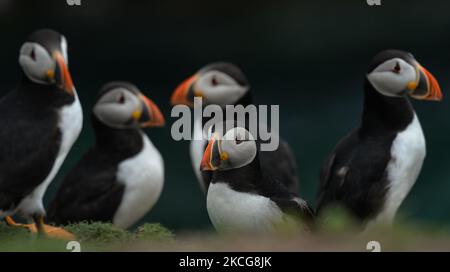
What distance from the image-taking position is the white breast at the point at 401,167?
264 inches

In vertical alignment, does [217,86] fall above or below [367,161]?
above

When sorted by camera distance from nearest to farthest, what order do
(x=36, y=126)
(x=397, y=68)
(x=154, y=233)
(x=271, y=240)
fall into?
(x=271, y=240), (x=154, y=233), (x=36, y=126), (x=397, y=68)

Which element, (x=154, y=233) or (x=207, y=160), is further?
(x=154, y=233)

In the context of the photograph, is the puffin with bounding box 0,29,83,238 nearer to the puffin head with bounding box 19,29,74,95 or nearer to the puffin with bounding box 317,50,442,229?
the puffin head with bounding box 19,29,74,95

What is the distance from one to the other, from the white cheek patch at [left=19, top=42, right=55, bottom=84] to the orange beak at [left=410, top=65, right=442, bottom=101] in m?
2.37

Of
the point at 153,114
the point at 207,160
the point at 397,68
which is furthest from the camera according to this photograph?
the point at 153,114

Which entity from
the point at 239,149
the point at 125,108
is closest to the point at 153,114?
the point at 125,108

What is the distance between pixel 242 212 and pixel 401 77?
68.0 inches

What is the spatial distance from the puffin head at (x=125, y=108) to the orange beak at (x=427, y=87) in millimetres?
1973

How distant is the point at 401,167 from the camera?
671 centimetres

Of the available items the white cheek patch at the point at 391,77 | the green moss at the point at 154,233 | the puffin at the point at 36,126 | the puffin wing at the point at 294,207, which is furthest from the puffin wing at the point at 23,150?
the white cheek patch at the point at 391,77

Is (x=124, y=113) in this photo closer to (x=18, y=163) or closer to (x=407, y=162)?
(x=18, y=163)

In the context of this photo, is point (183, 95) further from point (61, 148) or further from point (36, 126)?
point (36, 126)

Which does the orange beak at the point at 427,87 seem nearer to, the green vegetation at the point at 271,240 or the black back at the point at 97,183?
the green vegetation at the point at 271,240
